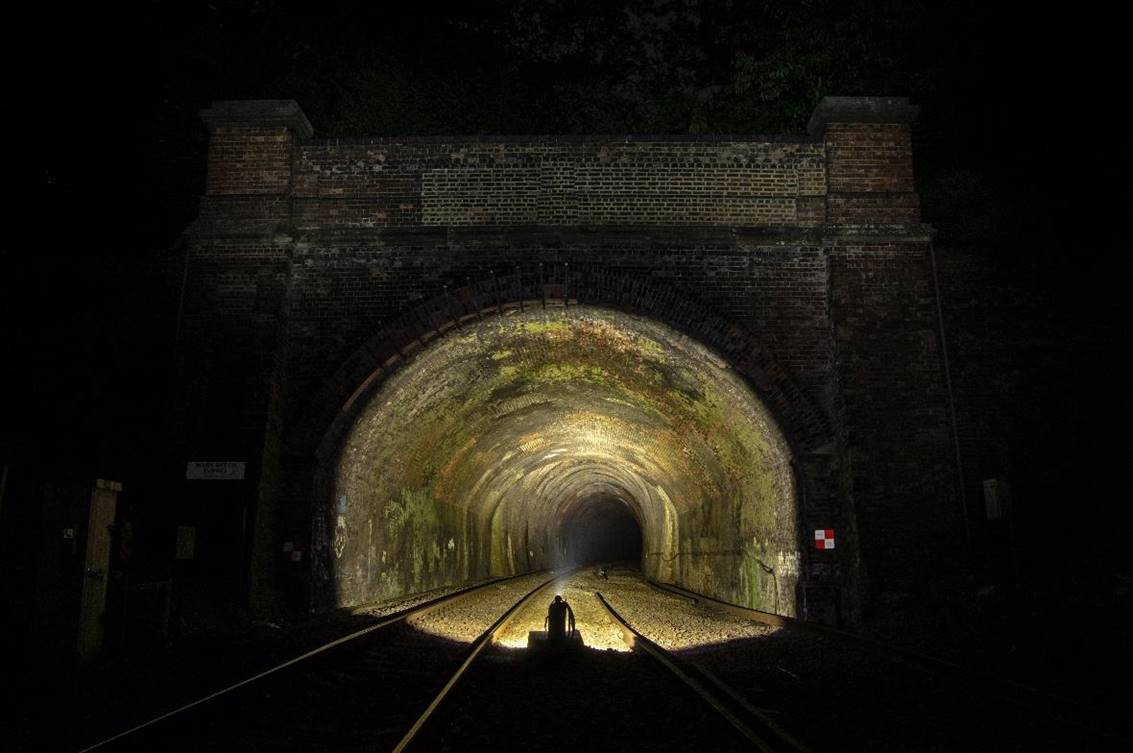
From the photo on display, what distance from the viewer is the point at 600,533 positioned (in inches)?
1811

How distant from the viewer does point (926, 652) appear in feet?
23.4

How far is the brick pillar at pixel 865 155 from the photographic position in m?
10.8

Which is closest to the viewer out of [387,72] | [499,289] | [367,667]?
[367,667]

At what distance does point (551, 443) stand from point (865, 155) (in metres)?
11.2

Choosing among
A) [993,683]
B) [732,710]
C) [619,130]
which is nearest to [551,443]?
[619,130]

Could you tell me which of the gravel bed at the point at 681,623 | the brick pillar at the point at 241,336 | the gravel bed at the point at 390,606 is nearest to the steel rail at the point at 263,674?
the gravel bed at the point at 390,606

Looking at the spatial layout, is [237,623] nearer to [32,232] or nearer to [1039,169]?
[32,232]

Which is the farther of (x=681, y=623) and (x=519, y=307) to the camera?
(x=681, y=623)

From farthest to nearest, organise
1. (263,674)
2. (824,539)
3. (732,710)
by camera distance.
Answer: (824,539)
(263,674)
(732,710)

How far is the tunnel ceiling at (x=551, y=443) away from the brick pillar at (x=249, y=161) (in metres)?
2.82

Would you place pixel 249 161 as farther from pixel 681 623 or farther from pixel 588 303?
pixel 681 623

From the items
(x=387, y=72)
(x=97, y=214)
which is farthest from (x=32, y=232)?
(x=387, y=72)

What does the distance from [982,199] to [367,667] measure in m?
10.5

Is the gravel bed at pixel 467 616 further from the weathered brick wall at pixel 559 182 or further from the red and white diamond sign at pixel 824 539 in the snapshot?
the weathered brick wall at pixel 559 182
